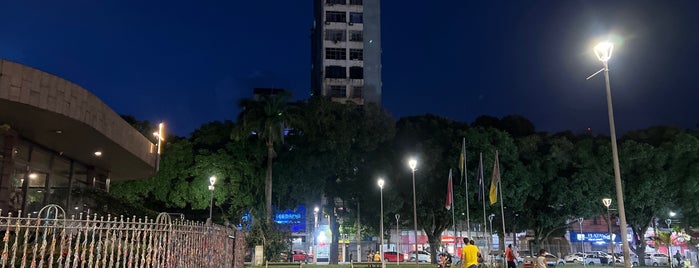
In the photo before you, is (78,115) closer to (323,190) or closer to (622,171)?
(323,190)

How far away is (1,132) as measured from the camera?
16.9 meters

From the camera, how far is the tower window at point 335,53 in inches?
3157

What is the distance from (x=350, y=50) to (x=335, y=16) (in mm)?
5745

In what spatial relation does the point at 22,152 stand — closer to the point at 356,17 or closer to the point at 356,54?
the point at 356,54

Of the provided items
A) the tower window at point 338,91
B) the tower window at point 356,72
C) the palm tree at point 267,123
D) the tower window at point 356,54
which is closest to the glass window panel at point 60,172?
the palm tree at point 267,123

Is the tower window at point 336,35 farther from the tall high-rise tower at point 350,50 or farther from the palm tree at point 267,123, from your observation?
the palm tree at point 267,123

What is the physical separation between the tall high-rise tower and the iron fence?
65466 millimetres

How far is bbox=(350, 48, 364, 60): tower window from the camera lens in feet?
265

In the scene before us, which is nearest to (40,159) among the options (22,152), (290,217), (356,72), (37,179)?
(37,179)

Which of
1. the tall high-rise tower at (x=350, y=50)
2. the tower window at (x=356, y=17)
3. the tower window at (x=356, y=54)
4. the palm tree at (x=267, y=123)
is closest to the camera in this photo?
the palm tree at (x=267, y=123)

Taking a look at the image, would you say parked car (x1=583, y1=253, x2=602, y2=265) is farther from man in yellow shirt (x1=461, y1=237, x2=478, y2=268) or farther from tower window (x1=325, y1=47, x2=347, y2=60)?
man in yellow shirt (x1=461, y1=237, x2=478, y2=268)

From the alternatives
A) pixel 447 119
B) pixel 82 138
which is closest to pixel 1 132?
pixel 82 138

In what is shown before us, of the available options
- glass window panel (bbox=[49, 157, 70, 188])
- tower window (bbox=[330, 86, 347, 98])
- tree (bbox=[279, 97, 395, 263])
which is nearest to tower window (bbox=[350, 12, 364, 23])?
tower window (bbox=[330, 86, 347, 98])

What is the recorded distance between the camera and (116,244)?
11.5m
